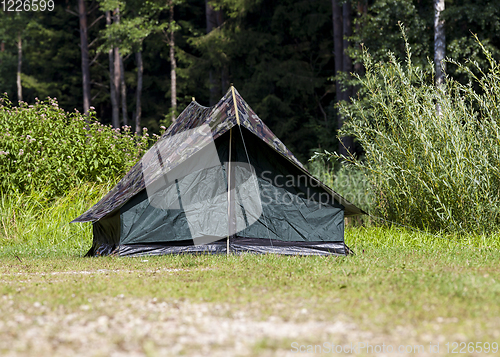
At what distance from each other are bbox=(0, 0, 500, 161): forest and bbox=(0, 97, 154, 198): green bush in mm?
4936

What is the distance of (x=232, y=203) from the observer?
609 cm

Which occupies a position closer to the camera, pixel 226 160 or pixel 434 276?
pixel 434 276

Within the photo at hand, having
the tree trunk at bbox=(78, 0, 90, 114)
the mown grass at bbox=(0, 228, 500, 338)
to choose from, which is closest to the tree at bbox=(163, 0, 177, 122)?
the tree trunk at bbox=(78, 0, 90, 114)

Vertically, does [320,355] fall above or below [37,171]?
below

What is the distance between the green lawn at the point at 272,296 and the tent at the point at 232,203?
1.28ft

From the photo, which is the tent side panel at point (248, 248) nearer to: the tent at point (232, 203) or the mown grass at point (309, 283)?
the tent at point (232, 203)

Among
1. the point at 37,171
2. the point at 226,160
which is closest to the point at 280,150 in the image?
the point at 226,160

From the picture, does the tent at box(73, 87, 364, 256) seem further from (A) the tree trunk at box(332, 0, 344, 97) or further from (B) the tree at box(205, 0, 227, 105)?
(B) the tree at box(205, 0, 227, 105)

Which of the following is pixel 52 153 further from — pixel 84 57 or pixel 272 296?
pixel 84 57

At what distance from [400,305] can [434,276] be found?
108 centimetres

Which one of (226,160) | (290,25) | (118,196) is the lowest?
(118,196)

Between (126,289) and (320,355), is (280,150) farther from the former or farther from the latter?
(320,355)

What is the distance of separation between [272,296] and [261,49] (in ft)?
51.9

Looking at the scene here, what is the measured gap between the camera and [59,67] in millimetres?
27516
